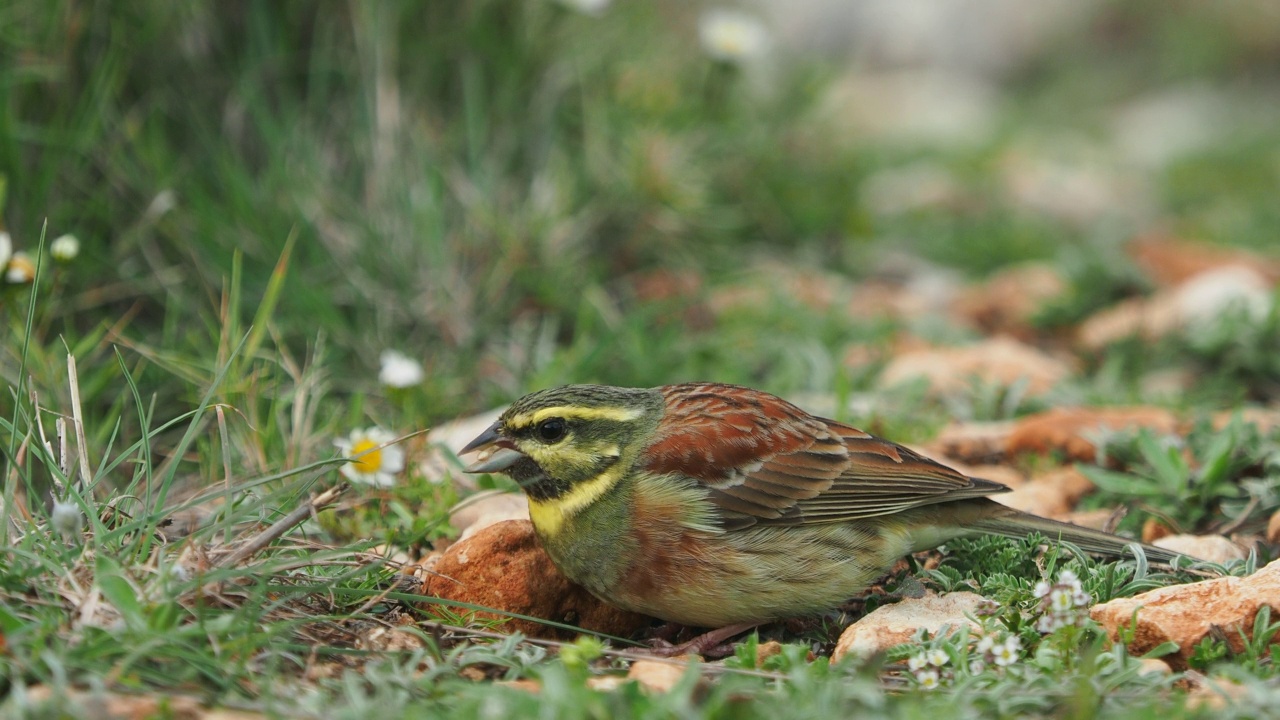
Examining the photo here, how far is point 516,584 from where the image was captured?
12.2ft

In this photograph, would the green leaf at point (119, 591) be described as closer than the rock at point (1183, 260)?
Yes

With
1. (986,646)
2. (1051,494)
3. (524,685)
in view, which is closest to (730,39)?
(1051,494)

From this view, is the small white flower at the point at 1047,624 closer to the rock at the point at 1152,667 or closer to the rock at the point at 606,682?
the rock at the point at 1152,667

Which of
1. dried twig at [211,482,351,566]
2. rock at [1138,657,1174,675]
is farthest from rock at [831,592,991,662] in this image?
dried twig at [211,482,351,566]

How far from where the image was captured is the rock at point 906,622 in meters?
3.44

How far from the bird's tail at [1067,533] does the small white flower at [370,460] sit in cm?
182

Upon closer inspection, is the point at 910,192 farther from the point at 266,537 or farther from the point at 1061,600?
the point at 266,537

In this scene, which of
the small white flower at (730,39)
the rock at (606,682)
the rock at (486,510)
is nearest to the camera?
the rock at (606,682)

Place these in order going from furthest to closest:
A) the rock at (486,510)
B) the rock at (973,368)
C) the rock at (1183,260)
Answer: the rock at (1183,260) < the rock at (973,368) < the rock at (486,510)

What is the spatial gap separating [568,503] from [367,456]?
0.68 m

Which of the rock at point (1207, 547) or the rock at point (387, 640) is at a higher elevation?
the rock at point (387, 640)

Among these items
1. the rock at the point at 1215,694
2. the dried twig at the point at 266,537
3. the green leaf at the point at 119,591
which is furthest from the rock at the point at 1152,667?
the green leaf at the point at 119,591

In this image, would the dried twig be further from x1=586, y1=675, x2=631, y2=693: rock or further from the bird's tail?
the bird's tail

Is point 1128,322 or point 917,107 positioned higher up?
point 917,107
